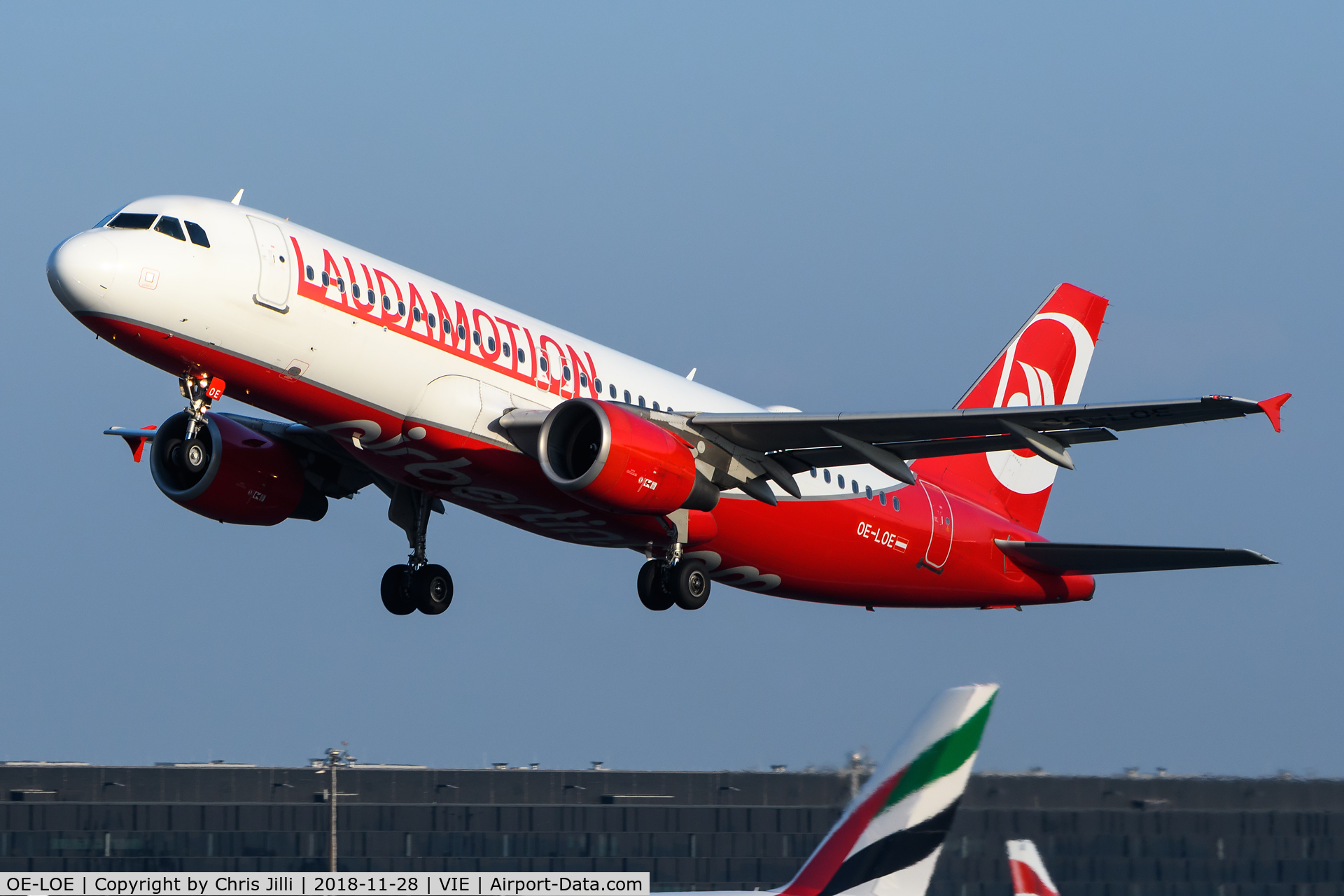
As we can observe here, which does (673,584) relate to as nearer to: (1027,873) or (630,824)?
(1027,873)

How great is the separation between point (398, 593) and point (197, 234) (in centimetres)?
957

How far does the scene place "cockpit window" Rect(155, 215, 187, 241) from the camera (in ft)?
81.9

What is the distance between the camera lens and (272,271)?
25469 mm

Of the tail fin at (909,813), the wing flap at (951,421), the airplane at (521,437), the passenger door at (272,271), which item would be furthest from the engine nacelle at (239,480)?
the tail fin at (909,813)

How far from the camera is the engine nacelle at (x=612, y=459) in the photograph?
26.8 meters

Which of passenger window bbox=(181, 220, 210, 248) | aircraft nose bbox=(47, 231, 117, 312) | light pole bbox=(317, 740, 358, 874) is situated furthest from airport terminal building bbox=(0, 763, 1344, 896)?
aircraft nose bbox=(47, 231, 117, 312)

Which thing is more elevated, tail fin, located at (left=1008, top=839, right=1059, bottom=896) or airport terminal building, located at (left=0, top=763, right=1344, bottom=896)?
airport terminal building, located at (left=0, top=763, right=1344, bottom=896)

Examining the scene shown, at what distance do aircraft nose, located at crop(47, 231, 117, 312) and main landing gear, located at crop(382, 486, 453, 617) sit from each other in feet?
29.5

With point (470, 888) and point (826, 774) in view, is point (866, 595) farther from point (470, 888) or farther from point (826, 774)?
point (826, 774)

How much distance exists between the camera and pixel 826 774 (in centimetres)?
4816

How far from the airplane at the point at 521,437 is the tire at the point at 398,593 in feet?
0.18

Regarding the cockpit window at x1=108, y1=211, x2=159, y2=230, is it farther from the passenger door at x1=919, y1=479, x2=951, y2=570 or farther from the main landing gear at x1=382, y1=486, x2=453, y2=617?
the passenger door at x1=919, y1=479, x2=951, y2=570
